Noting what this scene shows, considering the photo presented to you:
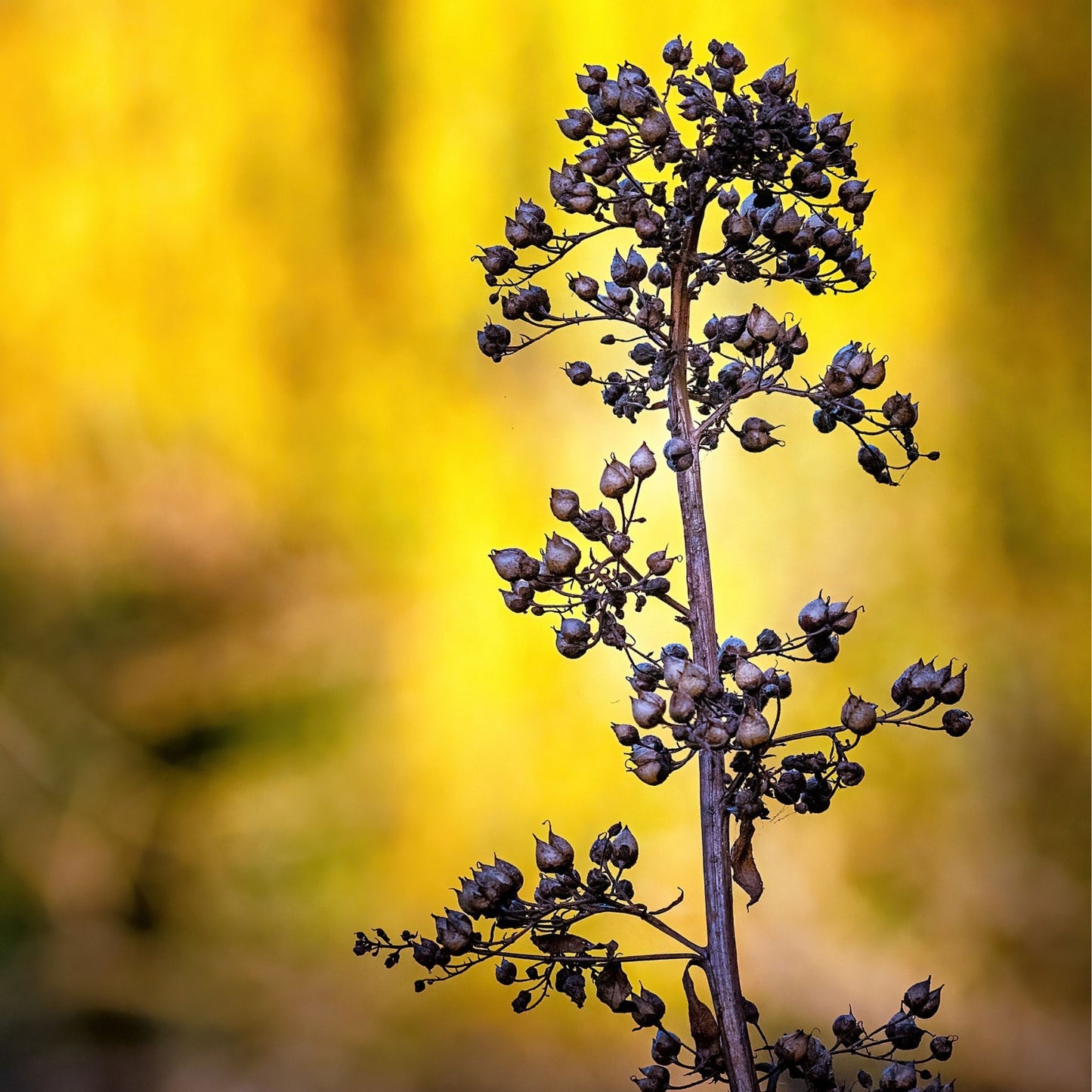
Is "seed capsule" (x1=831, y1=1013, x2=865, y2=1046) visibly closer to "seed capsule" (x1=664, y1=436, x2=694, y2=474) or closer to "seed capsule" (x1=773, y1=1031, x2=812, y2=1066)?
"seed capsule" (x1=773, y1=1031, x2=812, y2=1066)

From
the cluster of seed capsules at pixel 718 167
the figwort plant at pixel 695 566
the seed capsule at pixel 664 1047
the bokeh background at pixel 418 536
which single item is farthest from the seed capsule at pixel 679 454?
the bokeh background at pixel 418 536

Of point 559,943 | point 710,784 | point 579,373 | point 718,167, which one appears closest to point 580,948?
point 559,943

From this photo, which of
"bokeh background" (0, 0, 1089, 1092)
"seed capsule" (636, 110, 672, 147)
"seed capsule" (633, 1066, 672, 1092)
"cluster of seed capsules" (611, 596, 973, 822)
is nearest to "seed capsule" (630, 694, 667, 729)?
"cluster of seed capsules" (611, 596, 973, 822)

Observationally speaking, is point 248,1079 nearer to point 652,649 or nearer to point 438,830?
point 438,830

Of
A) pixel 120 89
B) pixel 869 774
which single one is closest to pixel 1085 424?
pixel 869 774

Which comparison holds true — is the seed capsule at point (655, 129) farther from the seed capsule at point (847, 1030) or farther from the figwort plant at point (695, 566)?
the seed capsule at point (847, 1030)

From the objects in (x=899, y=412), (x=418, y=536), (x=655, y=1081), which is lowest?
(x=655, y=1081)

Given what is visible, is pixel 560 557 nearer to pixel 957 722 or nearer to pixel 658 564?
pixel 658 564
